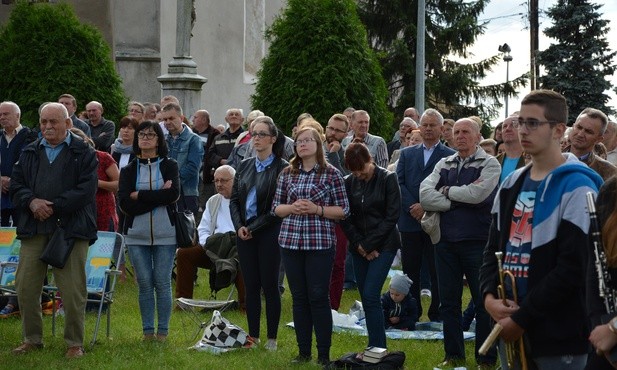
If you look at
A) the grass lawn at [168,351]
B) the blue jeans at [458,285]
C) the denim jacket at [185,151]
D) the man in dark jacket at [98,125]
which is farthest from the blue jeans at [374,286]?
the man in dark jacket at [98,125]

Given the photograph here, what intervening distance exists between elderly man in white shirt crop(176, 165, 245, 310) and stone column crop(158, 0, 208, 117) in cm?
622

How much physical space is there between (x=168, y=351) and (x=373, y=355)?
2.04m

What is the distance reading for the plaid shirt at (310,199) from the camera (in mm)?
9391

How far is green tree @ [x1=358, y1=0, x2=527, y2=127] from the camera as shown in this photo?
115ft

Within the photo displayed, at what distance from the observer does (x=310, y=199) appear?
9562 millimetres

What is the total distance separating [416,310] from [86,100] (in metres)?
9.72

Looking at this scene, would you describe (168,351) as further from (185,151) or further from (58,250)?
(185,151)

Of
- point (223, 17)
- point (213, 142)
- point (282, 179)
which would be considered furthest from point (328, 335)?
point (223, 17)

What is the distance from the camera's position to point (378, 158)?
14.2 m

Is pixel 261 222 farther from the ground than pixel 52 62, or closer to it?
closer to it

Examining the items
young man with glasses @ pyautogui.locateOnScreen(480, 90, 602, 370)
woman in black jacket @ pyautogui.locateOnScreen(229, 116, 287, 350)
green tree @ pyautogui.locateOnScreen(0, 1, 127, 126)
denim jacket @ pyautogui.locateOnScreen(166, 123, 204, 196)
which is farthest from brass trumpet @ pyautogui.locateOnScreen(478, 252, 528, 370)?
green tree @ pyautogui.locateOnScreen(0, 1, 127, 126)

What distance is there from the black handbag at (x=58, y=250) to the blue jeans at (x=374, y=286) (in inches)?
101

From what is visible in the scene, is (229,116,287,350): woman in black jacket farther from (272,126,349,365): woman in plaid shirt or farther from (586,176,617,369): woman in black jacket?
(586,176,617,369): woman in black jacket

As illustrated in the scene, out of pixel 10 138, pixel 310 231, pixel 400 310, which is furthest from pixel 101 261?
pixel 400 310
